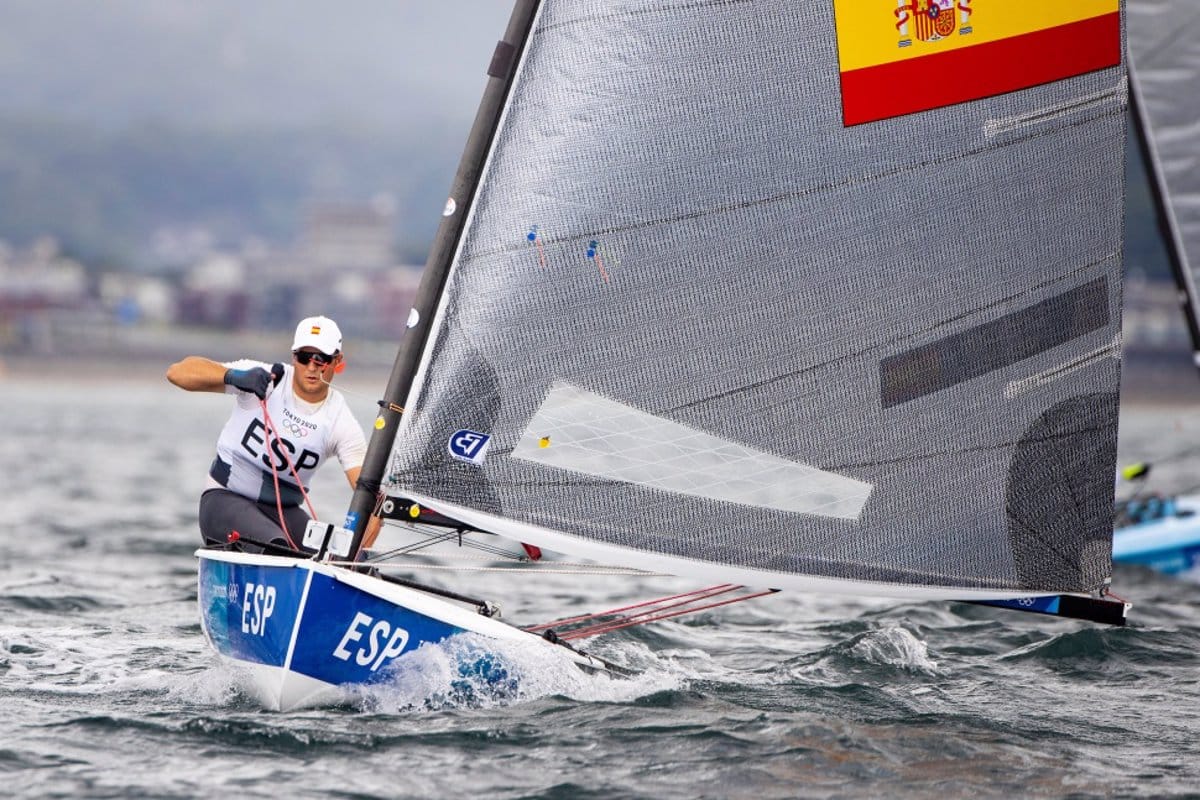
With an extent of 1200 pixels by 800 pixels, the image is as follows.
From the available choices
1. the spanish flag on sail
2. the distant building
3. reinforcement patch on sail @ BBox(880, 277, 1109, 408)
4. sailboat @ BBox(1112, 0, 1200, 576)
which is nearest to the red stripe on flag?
the spanish flag on sail

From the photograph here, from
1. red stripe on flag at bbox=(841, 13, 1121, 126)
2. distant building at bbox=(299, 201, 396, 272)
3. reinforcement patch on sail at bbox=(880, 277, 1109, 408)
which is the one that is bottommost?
reinforcement patch on sail at bbox=(880, 277, 1109, 408)

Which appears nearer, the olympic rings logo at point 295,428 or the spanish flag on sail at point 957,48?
the spanish flag on sail at point 957,48

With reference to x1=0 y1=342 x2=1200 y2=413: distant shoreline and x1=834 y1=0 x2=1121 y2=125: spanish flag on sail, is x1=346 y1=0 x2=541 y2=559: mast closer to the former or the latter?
x1=834 y1=0 x2=1121 y2=125: spanish flag on sail

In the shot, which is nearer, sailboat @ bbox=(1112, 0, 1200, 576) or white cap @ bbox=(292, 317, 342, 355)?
white cap @ bbox=(292, 317, 342, 355)

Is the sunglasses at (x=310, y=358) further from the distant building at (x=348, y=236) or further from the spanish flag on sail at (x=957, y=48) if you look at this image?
the distant building at (x=348, y=236)

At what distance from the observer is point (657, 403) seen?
208 inches

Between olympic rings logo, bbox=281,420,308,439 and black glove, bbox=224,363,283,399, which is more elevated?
black glove, bbox=224,363,283,399

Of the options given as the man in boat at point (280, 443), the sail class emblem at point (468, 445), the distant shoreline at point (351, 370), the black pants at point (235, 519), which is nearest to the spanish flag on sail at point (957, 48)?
the sail class emblem at point (468, 445)

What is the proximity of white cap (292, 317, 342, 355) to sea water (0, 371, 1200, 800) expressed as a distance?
19.5 inches

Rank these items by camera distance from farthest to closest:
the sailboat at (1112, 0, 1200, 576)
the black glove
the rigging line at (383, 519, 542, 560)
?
the sailboat at (1112, 0, 1200, 576), the black glove, the rigging line at (383, 519, 542, 560)

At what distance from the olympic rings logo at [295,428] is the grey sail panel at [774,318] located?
78 cm

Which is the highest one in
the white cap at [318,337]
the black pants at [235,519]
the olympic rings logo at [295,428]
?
the white cap at [318,337]

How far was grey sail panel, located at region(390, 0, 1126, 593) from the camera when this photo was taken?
5.15m

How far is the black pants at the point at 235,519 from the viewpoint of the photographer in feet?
19.0
